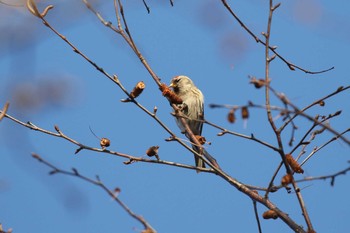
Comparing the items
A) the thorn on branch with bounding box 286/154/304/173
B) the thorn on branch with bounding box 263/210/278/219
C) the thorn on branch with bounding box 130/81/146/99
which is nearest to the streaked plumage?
the thorn on branch with bounding box 130/81/146/99

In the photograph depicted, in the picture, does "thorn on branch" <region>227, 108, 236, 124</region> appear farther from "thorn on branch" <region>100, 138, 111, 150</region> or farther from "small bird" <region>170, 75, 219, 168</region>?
"small bird" <region>170, 75, 219, 168</region>

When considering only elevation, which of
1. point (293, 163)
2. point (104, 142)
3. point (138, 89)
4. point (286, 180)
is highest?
point (138, 89)

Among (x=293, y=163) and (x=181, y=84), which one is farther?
(x=181, y=84)

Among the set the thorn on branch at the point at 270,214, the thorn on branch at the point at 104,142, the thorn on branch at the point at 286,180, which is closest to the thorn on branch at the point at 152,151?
the thorn on branch at the point at 104,142

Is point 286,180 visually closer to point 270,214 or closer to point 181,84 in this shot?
point 270,214

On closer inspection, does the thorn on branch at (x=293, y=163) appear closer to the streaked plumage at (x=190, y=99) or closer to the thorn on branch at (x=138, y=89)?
the thorn on branch at (x=138, y=89)

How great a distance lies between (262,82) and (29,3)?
1.06 meters

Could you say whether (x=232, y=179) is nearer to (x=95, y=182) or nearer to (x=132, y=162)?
(x=132, y=162)

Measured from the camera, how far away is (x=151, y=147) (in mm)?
3275

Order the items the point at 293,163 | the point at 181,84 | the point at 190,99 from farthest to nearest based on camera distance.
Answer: the point at 181,84, the point at 190,99, the point at 293,163

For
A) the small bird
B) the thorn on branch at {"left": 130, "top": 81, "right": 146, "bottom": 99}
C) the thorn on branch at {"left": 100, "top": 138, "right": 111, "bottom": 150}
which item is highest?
the small bird

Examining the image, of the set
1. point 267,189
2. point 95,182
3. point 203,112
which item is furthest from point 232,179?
point 203,112

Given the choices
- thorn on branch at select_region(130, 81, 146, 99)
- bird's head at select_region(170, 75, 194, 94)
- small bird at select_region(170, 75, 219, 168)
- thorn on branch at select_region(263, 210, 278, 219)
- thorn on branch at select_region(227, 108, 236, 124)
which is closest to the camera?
thorn on branch at select_region(227, 108, 236, 124)

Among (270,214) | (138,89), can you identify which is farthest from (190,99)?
(270,214)
